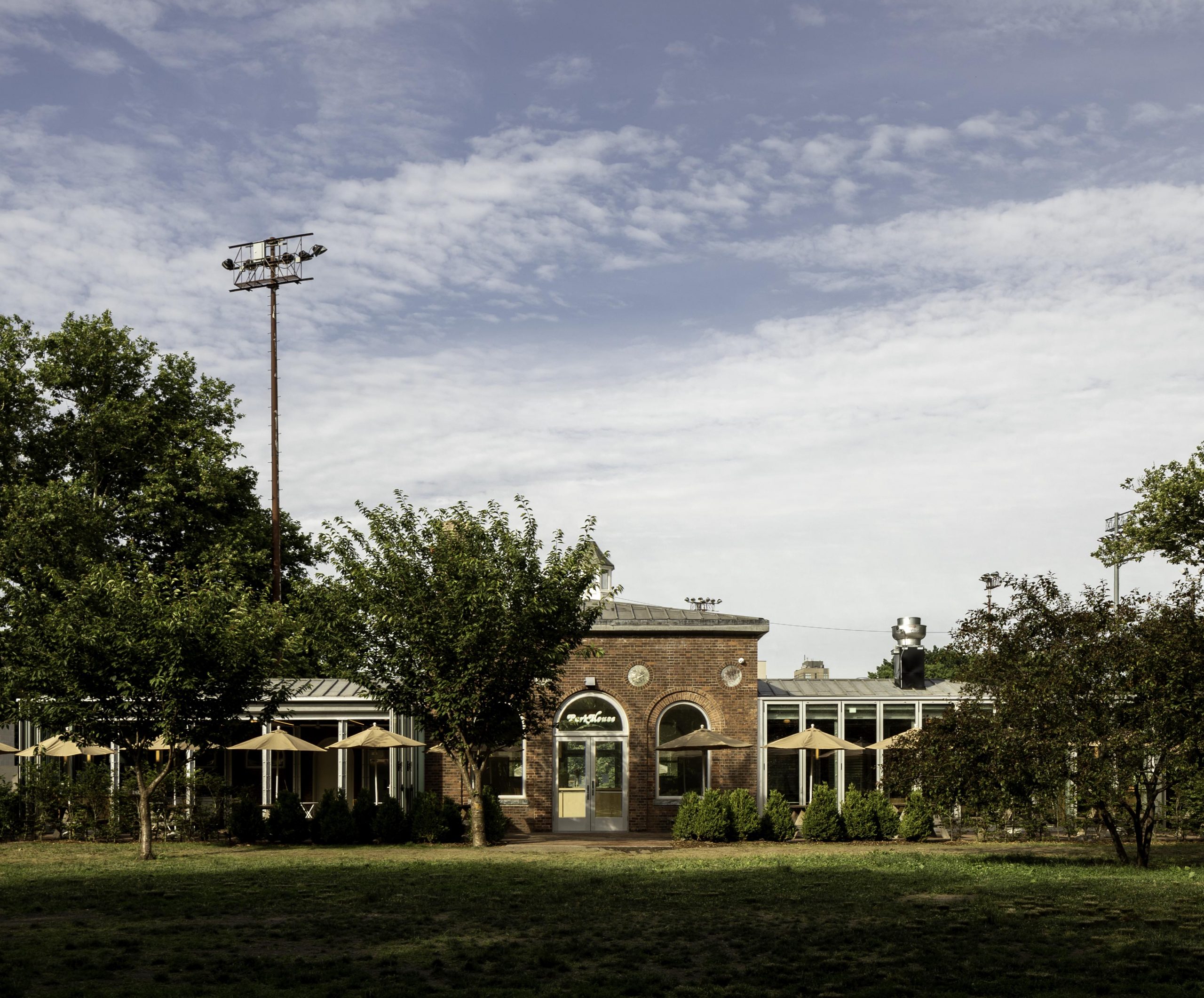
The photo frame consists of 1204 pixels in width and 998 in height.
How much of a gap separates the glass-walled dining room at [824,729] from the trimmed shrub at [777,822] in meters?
2.79

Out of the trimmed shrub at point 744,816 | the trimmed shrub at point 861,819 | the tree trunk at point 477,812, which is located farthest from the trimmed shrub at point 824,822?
the tree trunk at point 477,812

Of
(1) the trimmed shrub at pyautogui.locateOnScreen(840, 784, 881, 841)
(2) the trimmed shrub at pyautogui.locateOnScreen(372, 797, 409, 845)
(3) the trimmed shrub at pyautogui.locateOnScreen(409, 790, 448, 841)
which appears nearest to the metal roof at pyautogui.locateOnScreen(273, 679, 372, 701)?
(2) the trimmed shrub at pyautogui.locateOnScreen(372, 797, 409, 845)

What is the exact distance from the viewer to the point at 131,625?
1947 centimetres

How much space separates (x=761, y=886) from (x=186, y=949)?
23.6ft

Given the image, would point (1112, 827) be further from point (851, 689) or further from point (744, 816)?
point (851, 689)

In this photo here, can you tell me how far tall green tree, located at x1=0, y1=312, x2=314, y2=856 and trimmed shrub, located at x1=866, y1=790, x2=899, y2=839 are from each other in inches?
440

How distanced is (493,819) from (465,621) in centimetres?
433

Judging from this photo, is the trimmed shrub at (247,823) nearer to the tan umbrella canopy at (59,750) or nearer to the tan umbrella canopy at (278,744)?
the tan umbrella canopy at (278,744)

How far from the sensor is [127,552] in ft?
99.6

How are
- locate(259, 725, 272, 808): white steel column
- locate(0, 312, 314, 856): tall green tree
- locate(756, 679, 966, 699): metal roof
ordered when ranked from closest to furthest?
locate(0, 312, 314, 856): tall green tree → locate(259, 725, 272, 808): white steel column → locate(756, 679, 966, 699): metal roof

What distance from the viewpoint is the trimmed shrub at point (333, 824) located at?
22.8 meters

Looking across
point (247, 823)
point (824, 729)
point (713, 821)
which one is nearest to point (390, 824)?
point (247, 823)

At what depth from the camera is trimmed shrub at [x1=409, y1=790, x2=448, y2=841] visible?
902 inches

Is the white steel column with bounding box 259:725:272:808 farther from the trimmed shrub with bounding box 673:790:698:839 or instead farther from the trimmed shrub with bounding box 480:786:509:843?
the trimmed shrub with bounding box 673:790:698:839
